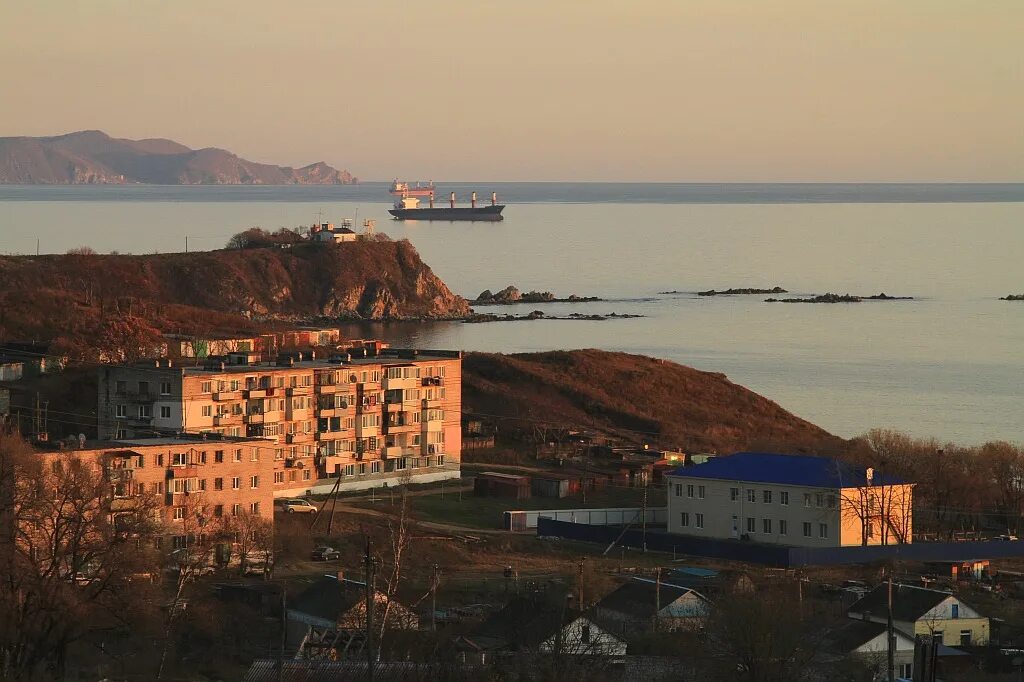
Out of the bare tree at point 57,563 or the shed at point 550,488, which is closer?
the bare tree at point 57,563

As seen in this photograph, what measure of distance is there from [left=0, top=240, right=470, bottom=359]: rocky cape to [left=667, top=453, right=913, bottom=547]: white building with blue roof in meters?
26.9

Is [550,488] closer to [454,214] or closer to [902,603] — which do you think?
[902,603]

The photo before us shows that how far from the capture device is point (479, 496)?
2889 centimetres

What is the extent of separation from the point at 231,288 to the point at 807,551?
5376 centimetres

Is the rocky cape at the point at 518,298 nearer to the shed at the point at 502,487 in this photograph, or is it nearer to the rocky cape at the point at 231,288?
the rocky cape at the point at 231,288

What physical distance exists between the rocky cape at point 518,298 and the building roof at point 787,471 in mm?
56797

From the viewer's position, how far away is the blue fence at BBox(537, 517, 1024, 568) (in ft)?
75.3

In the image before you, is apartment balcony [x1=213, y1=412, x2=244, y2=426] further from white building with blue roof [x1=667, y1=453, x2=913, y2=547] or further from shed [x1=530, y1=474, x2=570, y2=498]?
white building with blue roof [x1=667, y1=453, x2=913, y2=547]

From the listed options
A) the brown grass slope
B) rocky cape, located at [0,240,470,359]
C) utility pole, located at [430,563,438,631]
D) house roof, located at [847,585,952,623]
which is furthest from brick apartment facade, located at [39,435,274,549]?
rocky cape, located at [0,240,470,359]

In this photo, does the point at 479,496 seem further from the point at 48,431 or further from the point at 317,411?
the point at 48,431

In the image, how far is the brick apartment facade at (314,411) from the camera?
28.7 metres

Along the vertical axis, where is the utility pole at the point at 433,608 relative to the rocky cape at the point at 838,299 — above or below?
below

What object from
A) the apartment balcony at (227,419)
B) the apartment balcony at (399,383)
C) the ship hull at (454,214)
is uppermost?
the ship hull at (454,214)

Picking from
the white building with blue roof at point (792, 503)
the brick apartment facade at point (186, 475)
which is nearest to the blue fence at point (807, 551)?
the white building with blue roof at point (792, 503)
